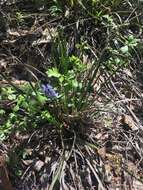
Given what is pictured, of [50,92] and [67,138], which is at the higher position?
[50,92]

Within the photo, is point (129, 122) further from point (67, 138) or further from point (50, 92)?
point (50, 92)

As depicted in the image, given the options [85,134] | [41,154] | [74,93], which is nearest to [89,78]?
[74,93]

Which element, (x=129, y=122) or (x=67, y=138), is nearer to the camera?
(x=67, y=138)

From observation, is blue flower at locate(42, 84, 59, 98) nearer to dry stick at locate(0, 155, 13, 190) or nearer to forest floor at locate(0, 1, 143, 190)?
forest floor at locate(0, 1, 143, 190)

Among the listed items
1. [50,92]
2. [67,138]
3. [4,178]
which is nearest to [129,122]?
[67,138]

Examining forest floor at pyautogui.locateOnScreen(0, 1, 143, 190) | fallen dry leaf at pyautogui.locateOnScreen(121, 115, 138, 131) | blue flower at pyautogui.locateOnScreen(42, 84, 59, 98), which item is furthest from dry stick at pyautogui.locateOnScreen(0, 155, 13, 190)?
fallen dry leaf at pyautogui.locateOnScreen(121, 115, 138, 131)

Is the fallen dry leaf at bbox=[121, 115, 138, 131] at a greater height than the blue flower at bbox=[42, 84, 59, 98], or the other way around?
the blue flower at bbox=[42, 84, 59, 98]

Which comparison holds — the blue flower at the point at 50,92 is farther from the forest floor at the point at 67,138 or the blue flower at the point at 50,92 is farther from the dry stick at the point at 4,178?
the dry stick at the point at 4,178

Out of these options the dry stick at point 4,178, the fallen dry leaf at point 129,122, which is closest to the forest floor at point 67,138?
the fallen dry leaf at point 129,122

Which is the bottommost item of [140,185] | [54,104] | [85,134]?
[140,185]

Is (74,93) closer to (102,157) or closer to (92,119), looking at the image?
(92,119)

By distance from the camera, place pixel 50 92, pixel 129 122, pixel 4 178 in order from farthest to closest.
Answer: pixel 129 122 → pixel 50 92 → pixel 4 178
